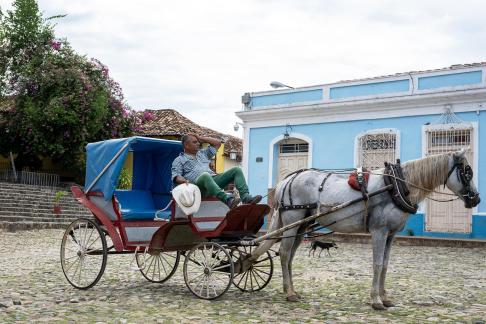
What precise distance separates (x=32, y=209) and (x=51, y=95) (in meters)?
7.05

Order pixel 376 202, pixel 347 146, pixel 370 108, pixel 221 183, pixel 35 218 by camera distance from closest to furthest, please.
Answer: pixel 376 202
pixel 221 183
pixel 370 108
pixel 347 146
pixel 35 218

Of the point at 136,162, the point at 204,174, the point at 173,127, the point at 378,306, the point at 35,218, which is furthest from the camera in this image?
the point at 173,127

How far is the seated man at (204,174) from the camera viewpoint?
22.2 ft

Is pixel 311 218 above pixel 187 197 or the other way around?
the other way around

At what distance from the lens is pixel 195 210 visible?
673 centimetres

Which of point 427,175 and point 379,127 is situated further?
point 379,127

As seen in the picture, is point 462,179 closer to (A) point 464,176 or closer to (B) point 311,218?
(A) point 464,176

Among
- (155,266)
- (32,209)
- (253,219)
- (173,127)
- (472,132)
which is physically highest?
(173,127)

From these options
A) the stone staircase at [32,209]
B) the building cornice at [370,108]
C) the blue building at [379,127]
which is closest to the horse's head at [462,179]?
the blue building at [379,127]

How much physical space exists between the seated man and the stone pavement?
1.20m

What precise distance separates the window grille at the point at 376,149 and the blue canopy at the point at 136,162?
10.0m

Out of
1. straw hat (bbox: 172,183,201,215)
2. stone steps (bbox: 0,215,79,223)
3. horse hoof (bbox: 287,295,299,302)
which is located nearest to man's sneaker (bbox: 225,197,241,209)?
straw hat (bbox: 172,183,201,215)

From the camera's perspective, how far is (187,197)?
6711 millimetres

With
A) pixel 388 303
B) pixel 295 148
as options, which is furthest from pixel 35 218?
pixel 388 303
